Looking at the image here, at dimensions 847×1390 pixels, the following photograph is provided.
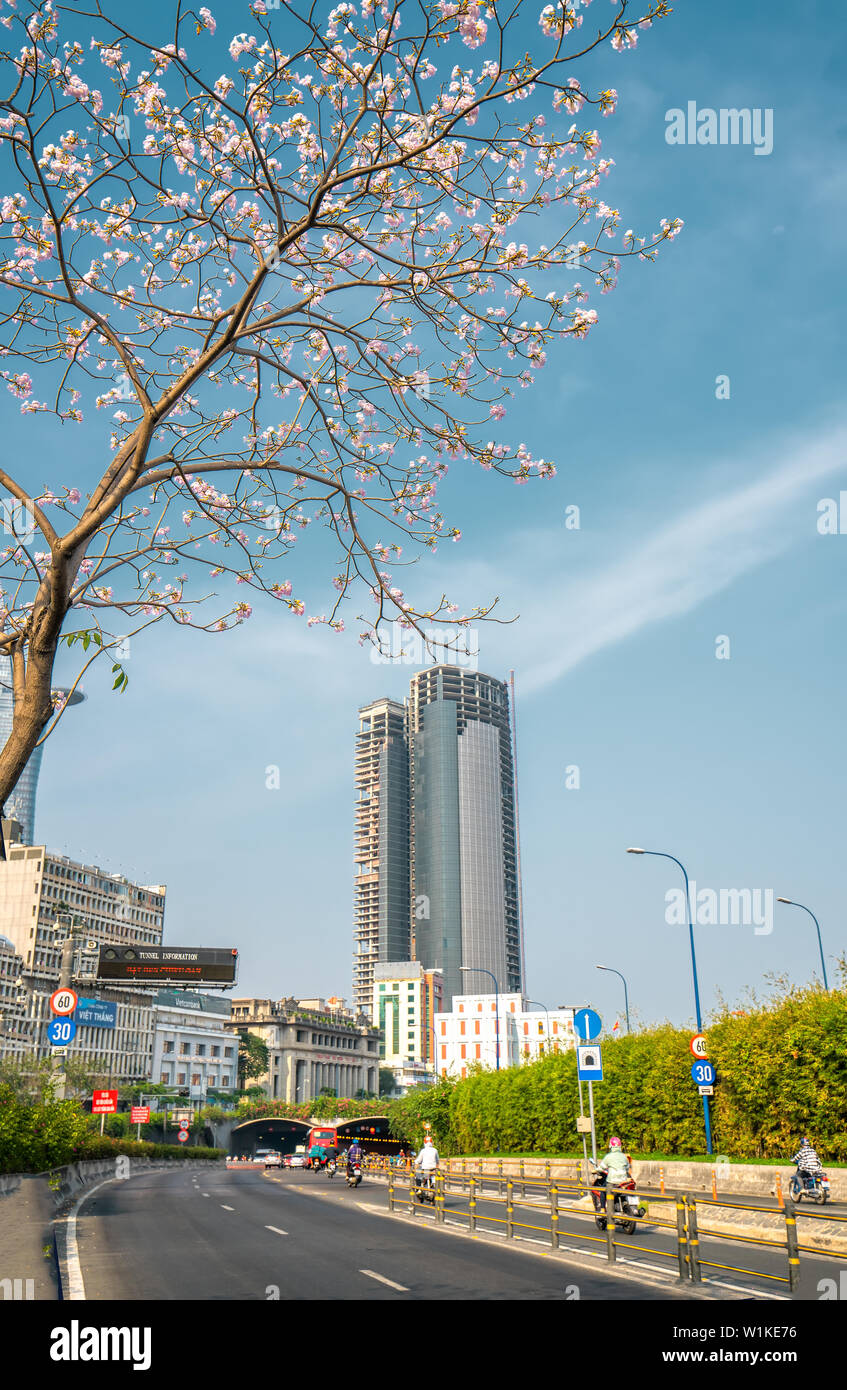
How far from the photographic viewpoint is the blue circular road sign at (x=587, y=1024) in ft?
71.2

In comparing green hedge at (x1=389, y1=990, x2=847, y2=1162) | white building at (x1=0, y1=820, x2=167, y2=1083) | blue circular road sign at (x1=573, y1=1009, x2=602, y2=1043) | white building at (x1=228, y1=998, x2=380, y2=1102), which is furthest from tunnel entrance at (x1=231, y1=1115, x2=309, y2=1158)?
blue circular road sign at (x1=573, y1=1009, x2=602, y2=1043)

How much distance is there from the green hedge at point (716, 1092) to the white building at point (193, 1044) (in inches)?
4047

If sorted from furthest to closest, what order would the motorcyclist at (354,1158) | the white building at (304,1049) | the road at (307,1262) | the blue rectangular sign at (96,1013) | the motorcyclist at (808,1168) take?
the white building at (304,1049) < the motorcyclist at (354,1158) < the blue rectangular sign at (96,1013) < the motorcyclist at (808,1168) < the road at (307,1262)

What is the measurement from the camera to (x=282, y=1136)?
505ft

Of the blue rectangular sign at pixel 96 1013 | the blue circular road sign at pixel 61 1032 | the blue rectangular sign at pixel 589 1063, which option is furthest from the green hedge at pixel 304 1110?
the blue rectangular sign at pixel 589 1063

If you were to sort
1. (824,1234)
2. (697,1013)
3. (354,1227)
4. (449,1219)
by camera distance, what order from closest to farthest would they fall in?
1. (824,1234)
2. (354,1227)
3. (449,1219)
4. (697,1013)

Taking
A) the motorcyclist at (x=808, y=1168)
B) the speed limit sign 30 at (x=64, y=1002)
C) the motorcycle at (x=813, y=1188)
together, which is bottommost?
the motorcycle at (x=813, y=1188)

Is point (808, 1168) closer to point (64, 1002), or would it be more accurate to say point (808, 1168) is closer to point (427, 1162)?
point (427, 1162)

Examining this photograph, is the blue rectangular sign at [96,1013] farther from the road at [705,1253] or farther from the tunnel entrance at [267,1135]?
the tunnel entrance at [267,1135]

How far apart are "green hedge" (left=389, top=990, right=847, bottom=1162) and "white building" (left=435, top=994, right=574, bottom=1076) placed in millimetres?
88908

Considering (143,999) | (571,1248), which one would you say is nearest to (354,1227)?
(571,1248)
